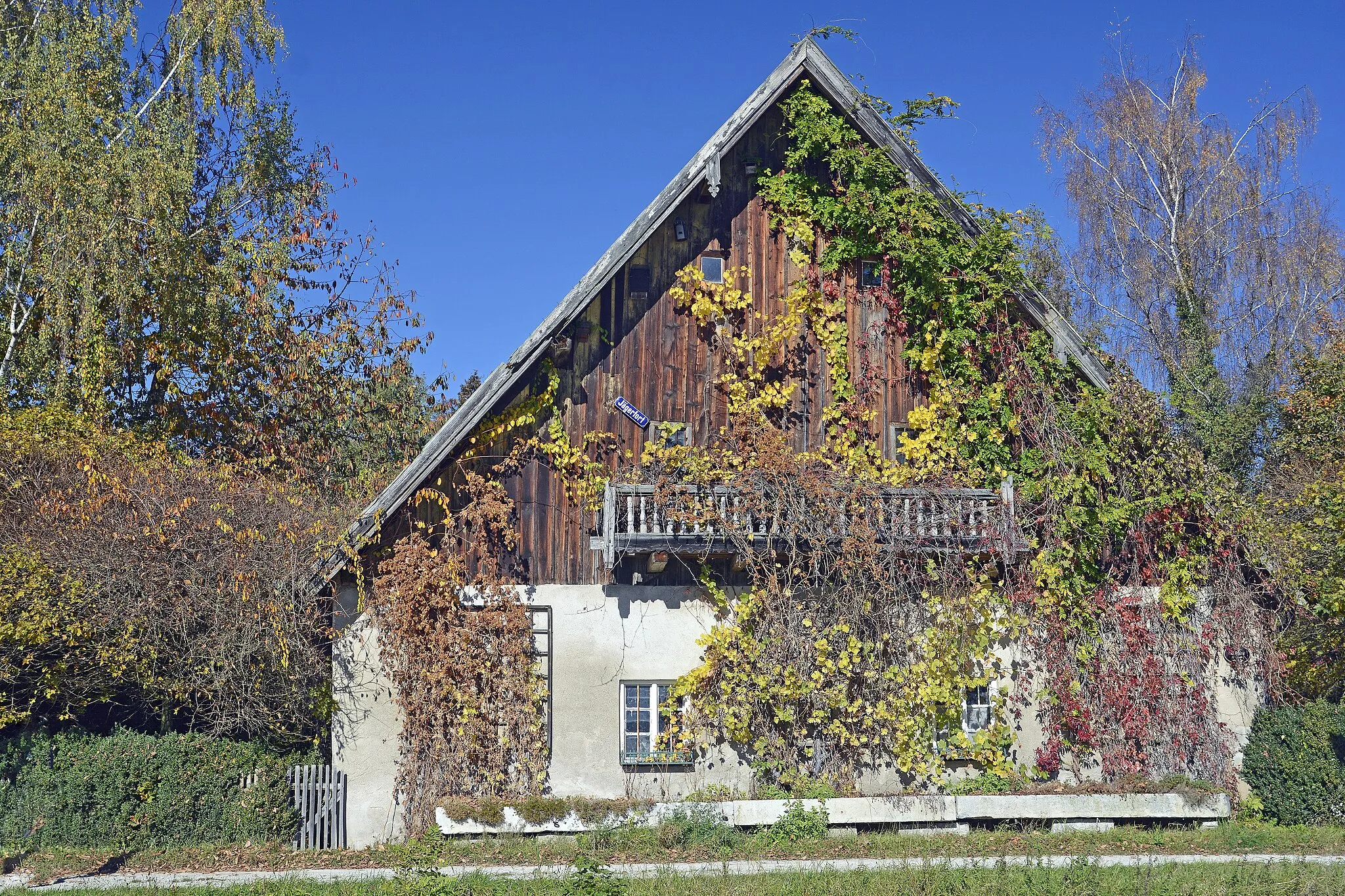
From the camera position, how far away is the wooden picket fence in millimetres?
14594

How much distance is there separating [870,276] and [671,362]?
356cm

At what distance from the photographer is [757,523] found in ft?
50.1

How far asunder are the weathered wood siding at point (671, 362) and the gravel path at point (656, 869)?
440 centimetres

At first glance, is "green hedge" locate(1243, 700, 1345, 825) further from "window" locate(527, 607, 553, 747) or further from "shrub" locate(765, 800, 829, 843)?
"window" locate(527, 607, 553, 747)

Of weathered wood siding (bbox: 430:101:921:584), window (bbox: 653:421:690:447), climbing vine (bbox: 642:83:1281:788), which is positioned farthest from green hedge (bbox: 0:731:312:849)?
window (bbox: 653:421:690:447)

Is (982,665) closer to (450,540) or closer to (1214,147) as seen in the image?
(450,540)

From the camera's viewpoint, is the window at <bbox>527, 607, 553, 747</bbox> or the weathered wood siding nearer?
the window at <bbox>527, 607, 553, 747</bbox>

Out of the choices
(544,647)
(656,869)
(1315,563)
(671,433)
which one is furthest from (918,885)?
(1315,563)

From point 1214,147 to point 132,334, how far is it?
27.9 metres

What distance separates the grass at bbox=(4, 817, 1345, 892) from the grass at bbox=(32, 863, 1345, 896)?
1.44 meters

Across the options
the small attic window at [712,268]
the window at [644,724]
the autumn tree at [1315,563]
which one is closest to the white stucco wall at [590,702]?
the window at [644,724]

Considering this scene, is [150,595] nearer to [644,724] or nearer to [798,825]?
[644,724]

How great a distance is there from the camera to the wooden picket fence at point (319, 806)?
47.9 ft

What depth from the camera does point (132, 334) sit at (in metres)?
21.5
